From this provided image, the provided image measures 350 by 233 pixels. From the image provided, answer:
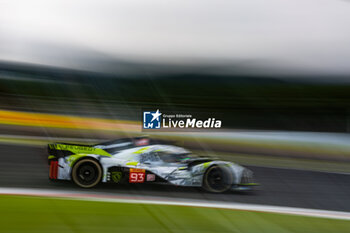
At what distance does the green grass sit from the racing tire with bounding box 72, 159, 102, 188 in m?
0.35

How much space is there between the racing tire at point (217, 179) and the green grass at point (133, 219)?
382 mm

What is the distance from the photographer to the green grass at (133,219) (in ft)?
6.51

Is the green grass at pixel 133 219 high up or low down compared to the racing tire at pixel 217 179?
down

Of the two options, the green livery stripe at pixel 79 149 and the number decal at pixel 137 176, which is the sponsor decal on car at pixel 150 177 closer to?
the number decal at pixel 137 176

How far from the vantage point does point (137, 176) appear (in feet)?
9.32

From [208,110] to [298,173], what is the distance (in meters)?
1.36

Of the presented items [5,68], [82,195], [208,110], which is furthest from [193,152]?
[5,68]

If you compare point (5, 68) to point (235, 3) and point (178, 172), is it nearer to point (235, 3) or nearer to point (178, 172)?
point (178, 172)

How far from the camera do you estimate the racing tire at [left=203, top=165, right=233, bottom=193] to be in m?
2.93

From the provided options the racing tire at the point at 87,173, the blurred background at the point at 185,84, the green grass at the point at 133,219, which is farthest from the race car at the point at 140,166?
the green grass at the point at 133,219

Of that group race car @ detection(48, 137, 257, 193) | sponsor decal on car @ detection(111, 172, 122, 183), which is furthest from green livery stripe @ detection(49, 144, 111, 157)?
sponsor decal on car @ detection(111, 172, 122, 183)

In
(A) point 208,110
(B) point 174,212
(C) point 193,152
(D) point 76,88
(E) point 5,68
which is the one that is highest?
(E) point 5,68

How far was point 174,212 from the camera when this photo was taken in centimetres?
244

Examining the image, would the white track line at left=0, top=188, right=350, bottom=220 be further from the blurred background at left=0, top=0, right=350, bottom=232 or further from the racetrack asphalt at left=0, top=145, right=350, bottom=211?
the blurred background at left=0, top=0, right=350, bottom=232
